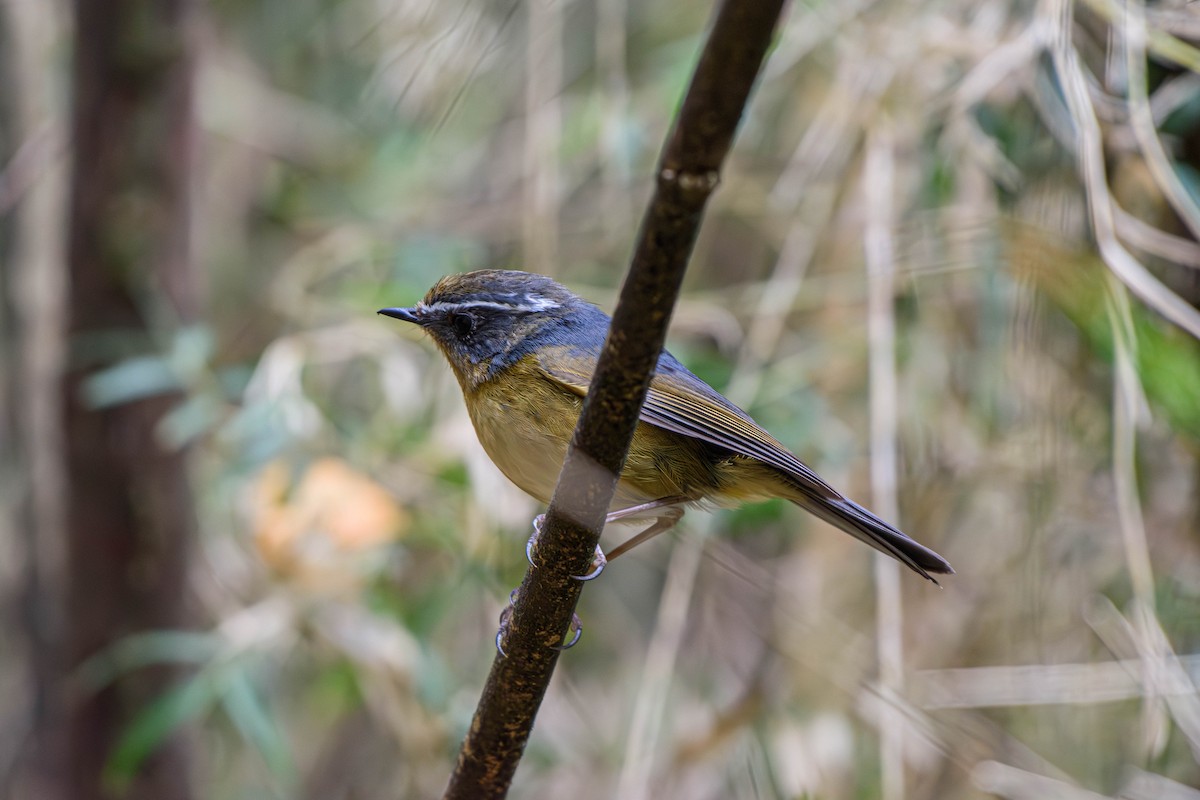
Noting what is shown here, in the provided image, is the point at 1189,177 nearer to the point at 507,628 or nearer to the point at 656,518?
the point at 656,518

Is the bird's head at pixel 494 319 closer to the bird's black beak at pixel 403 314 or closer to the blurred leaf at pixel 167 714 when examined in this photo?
the bird's black beak at pixel 403 314

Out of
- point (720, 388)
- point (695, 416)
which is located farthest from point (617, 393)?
point (720, 388)

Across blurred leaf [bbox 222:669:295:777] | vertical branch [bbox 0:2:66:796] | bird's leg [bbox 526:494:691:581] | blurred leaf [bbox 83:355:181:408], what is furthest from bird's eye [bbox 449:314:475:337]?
vertical branch [bbox 0:2:66:796]

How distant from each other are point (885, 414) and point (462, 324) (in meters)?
1.22

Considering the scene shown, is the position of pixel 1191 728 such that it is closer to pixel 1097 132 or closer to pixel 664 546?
pixel 1097 132

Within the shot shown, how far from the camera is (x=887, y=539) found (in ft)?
7.66

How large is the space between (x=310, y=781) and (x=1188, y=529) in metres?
3.63

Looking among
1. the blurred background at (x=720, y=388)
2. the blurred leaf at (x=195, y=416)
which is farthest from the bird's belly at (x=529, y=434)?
the blurred leaf at (x=195, y=416)

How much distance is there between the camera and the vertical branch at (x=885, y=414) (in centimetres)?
295

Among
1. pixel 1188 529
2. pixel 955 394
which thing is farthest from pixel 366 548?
pixel 1188 529

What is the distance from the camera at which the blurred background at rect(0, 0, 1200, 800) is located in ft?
10.3

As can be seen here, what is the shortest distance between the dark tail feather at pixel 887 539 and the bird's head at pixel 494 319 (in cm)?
69

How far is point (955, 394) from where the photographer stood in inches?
148

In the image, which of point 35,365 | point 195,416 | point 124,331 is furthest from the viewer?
point 35,365
